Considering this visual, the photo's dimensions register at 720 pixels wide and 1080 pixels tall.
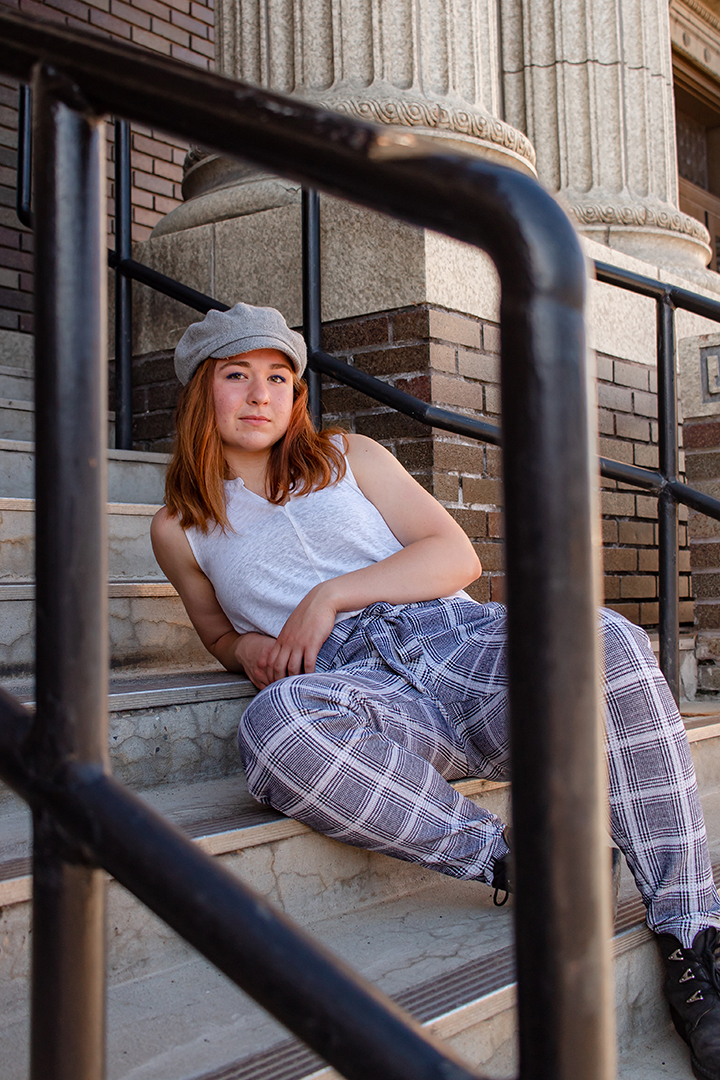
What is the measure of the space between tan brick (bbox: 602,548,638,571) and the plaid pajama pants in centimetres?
157

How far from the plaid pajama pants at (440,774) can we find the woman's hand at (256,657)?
8.6 inches

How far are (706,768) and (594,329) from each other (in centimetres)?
145

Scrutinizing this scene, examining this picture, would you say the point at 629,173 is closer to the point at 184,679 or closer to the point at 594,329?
the point at 594,329

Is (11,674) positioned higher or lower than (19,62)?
lower

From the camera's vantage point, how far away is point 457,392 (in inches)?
104

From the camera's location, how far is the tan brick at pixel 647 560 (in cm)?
325

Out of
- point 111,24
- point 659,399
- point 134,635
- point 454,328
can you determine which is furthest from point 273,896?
point 111,24

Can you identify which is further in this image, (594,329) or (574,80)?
(574,80)

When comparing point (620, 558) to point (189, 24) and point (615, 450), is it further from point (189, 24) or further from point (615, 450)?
point (189, 24)

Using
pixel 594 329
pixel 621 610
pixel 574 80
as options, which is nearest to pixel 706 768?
pixel 621 610

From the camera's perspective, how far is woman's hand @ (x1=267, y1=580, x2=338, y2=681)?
167 cm

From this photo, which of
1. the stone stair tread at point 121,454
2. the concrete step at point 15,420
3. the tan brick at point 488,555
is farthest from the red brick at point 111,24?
the tan brick at point 488,555

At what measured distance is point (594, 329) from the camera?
3.09 m

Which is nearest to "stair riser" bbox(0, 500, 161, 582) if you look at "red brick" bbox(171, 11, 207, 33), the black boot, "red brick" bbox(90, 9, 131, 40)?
the black boot
